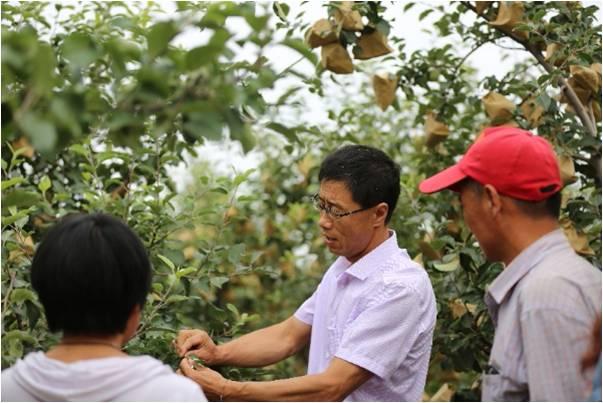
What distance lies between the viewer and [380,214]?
11.7 ft

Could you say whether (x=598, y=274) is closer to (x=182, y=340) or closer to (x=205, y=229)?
(x=182, y=340)

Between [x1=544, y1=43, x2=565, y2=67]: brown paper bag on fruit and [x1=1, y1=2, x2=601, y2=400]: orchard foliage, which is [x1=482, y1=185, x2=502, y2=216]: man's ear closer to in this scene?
[x1=1, y1=2, x2=601, y2=400]: orchard foliage

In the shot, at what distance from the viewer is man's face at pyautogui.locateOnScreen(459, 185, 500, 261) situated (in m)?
2.68

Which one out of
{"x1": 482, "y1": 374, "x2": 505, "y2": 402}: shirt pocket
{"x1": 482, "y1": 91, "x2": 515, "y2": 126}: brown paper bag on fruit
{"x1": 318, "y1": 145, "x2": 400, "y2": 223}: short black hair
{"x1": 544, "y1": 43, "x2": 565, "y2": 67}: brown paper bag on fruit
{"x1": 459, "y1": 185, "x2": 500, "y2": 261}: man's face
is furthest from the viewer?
{"x1": 482, "y1": 91, "x2": 515, "y2": 126}: brown paper bag on fruit

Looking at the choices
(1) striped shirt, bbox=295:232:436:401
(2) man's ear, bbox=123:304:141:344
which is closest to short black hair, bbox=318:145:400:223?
(1) striped shirt, bbox=295:232:436:401

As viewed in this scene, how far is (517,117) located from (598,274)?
1968 millimetres

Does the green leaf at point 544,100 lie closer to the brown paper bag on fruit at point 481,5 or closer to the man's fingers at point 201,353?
the brown paper bag on fruit at point 481,5

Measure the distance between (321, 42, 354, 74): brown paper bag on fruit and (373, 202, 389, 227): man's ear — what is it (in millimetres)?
994

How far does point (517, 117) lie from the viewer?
175 inches

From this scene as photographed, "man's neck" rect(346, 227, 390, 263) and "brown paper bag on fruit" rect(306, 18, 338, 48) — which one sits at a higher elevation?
"brown paper bag on fruit" rect(306, 18, 338, 48)

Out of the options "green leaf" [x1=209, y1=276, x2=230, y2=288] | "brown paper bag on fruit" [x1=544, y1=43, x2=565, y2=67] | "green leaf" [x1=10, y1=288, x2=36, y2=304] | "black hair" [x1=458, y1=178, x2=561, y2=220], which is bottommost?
"green leaf" [x1=209, y1=276, x2=230, y2=288]

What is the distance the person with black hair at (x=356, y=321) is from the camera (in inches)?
128

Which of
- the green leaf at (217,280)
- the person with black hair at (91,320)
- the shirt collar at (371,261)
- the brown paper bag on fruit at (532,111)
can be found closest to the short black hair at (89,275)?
the person with black hair at (91,320)

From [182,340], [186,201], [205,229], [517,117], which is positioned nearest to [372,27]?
[517,117]
